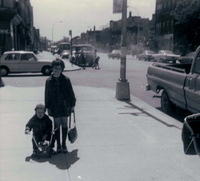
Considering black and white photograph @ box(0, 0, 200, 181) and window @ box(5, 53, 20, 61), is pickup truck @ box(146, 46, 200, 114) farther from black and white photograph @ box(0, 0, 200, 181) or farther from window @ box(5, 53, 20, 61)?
window @ box(5, 53, 20, 61)

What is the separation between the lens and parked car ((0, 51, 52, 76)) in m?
22.9

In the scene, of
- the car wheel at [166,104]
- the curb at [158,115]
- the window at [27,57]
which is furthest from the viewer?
the window at [27,57]

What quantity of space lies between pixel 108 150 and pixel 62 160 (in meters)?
0.96

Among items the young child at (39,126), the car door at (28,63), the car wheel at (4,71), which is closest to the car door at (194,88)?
the young child at (39,126)

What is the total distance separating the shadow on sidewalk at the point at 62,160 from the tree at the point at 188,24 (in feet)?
130

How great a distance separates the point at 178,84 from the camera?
31.2 ft

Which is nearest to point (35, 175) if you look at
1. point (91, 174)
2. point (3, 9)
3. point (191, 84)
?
point (91, 174)

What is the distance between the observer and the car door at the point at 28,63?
23.1 m

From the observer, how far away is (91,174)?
5.64 meters

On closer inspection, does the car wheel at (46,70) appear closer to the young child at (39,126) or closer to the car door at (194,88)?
the car door at (194,88)

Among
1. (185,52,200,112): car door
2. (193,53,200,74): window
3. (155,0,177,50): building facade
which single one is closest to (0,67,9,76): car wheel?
(185,52,200,112): car door

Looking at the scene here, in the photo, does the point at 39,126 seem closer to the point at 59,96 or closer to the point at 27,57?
the point at 59,96

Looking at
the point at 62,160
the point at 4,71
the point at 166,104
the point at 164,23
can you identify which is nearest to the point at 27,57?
the point at 4,71

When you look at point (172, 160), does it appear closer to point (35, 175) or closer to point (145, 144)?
point (145, 144)
